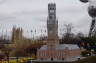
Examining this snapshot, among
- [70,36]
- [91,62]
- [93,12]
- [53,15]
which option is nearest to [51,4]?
[53,15]

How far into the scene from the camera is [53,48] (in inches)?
1426

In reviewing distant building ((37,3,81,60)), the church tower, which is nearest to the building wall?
distant building ((37,3,81,60))

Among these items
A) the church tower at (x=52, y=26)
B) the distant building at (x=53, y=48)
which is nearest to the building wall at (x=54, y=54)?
the distant building at (x=53, y=48)

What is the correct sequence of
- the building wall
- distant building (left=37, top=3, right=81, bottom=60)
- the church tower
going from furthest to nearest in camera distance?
the church tower
distant building (left=37, top=3, right=81, bottom=60)
the building wall

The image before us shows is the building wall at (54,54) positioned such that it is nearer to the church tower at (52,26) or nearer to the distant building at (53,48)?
the distant building at (53,48)

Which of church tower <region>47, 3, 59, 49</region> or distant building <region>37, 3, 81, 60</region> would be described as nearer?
distant building <region>37, 3, 81, 60</region>

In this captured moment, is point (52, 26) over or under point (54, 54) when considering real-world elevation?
over

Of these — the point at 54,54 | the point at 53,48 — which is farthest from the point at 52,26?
the point at 54,54

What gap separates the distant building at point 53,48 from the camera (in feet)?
117

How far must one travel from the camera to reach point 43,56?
1411 inches

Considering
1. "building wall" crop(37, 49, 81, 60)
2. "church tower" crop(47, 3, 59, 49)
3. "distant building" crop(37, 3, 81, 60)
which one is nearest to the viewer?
"building wall" crop(37, 49, 81, 60)

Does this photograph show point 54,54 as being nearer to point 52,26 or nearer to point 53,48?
point 53,48

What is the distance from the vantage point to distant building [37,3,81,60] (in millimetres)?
35781

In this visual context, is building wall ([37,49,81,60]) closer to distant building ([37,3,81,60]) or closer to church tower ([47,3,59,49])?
distant building ([37,3,81,60])
